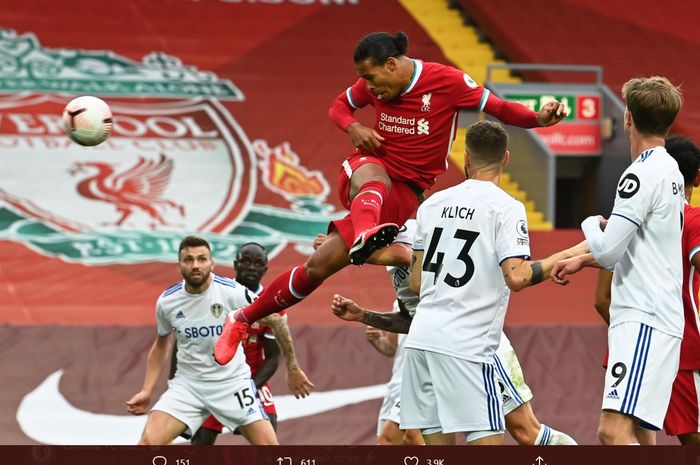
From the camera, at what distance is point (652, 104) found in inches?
223

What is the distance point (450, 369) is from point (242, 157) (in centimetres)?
1164

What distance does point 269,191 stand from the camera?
668 inches

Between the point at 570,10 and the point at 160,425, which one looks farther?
the point at 570,10

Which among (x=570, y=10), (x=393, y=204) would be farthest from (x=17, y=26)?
(x=393, y=204)

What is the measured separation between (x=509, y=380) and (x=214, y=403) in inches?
126

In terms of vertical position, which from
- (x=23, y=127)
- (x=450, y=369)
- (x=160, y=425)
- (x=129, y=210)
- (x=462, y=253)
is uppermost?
(x=23, y=127)

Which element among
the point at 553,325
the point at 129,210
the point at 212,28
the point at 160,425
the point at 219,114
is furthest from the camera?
the point at 212,28

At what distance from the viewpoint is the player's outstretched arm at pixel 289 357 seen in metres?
8.91

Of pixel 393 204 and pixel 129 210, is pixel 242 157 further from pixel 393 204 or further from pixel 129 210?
pixel 393 204

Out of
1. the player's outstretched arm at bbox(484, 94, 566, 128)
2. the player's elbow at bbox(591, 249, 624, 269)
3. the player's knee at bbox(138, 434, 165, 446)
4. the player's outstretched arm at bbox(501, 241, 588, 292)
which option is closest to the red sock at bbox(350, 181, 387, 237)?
the player's outstretched arm at bbox(484, 94, 566, 128)

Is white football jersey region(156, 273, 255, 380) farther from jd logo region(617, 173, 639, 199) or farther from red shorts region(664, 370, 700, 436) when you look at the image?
jd logo region(617, 173, 639, 199)

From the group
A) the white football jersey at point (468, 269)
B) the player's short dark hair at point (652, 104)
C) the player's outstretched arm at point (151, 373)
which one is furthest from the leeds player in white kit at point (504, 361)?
the player's outstretched arm at point (151, 373)

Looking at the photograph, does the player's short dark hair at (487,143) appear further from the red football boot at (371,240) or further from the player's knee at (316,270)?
the player's knee at (316,270)

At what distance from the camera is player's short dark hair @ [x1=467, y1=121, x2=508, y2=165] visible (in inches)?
241
